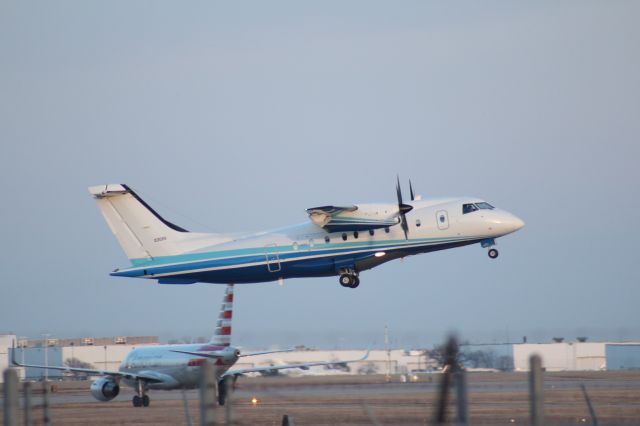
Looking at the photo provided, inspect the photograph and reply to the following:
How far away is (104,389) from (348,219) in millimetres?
14493

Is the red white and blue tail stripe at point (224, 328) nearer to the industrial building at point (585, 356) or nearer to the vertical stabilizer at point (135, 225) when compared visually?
the vertical stabilizer at point (135, 225)

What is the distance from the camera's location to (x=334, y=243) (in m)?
47.4

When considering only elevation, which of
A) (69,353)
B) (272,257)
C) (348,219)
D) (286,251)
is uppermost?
(348,219)

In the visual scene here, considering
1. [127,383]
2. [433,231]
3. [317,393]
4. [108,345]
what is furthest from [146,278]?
[317,393]

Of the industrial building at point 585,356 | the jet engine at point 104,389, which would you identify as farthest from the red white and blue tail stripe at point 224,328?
the industrial building at point 585,356

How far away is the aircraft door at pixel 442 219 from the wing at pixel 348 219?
7.16 feet

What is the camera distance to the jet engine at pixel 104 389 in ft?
141

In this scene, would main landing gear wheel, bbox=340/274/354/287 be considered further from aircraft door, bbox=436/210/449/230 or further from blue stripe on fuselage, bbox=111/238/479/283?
aircraft door, bbox=436/210/449/230

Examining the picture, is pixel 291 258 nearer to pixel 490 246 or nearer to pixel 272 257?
pixel 272 257

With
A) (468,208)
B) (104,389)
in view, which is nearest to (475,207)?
(468,208)

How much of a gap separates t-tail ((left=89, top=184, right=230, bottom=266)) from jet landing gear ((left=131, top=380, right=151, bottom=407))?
885 cm

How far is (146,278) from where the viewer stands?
49.2 meters

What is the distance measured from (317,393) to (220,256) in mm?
32310

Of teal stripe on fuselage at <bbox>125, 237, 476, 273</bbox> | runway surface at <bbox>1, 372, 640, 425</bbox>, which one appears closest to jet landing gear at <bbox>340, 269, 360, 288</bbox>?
teal stripe on fuselage at <bbox>125, 237, 476, 273</bbox>
